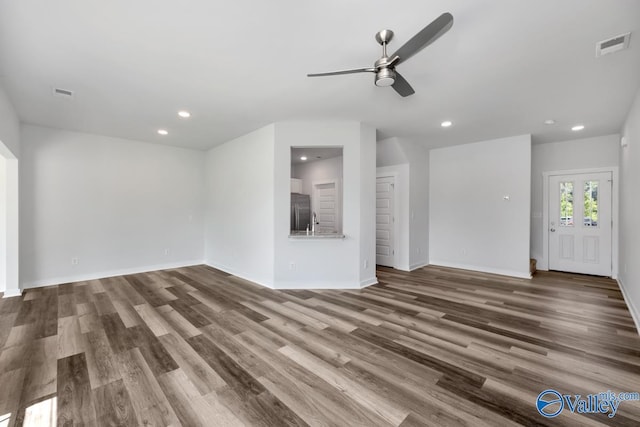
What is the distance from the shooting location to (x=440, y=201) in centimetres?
605

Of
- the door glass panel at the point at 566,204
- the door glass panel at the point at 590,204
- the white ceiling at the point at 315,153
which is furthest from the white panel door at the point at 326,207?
the door glass panel at the point at 590,204

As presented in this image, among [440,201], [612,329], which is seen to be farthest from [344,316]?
[440,201]

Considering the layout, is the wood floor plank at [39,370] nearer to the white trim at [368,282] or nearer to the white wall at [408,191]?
the white trim at [368,282]

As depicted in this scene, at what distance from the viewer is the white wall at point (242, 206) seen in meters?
4.40

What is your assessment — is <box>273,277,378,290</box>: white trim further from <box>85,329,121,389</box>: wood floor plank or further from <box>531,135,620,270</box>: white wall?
<box>531,135,620,270</box>: white wall

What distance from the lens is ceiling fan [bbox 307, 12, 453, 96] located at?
163 centimetres

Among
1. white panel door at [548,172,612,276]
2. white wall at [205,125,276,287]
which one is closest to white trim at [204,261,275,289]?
white wall at [205,125,276,287]

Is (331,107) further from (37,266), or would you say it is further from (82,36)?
(37,266)

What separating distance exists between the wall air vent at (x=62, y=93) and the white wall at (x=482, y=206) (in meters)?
6.28

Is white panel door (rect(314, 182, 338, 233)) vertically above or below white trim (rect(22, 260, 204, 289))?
above

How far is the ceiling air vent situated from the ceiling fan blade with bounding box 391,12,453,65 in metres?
1.65

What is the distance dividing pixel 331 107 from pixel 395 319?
2.77 metres

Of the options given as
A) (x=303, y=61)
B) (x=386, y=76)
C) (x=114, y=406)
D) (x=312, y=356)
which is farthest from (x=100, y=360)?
(x=386, y=76)

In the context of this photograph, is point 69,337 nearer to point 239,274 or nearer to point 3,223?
point 239,274
